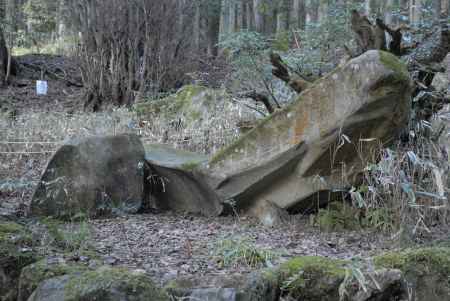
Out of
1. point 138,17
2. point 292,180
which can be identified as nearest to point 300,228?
point 292,180

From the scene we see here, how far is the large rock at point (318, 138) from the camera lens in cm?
360

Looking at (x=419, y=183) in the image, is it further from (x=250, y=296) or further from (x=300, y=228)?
(x=250, y=296)

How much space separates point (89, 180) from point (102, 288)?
82.8 inches

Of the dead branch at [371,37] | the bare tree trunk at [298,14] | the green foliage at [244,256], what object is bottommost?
the green foliage at [244,256]

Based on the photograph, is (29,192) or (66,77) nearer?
A: (29,192)

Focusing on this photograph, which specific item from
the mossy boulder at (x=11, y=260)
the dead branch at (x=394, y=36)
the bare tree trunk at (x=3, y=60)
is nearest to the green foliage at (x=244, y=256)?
the mossy boulder at (x=11, y=260)

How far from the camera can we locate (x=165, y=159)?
4.74 meters

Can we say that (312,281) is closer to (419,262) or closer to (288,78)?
(419,262)

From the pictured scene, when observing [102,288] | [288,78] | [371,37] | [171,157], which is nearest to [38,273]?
[102,288]

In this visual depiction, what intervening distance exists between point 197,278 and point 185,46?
23.2 feet

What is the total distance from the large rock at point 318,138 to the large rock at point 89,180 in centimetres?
73

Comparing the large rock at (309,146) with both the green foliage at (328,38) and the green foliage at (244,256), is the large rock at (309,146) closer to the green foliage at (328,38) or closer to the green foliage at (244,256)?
the green foliage at (244,256)

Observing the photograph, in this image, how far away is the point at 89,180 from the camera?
4449mm

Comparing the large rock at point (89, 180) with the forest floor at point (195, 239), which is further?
the large rock at point (89, 180)
